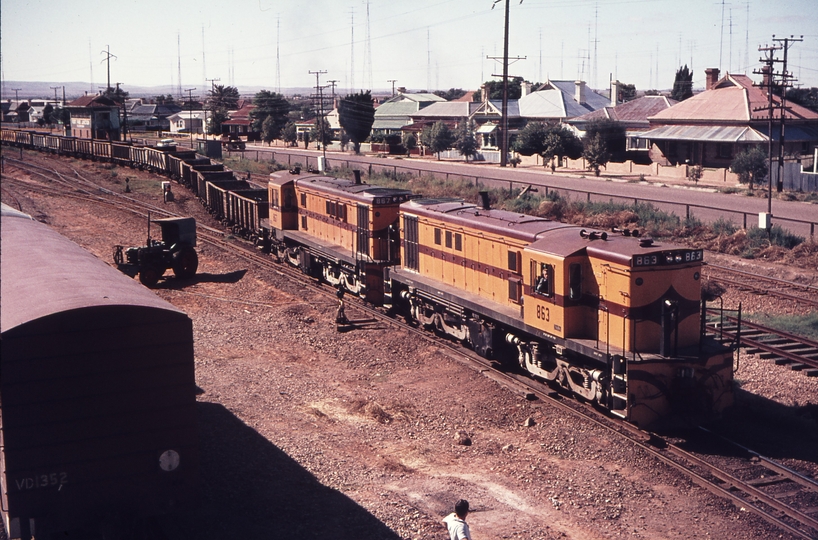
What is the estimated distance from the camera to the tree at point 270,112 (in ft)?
369

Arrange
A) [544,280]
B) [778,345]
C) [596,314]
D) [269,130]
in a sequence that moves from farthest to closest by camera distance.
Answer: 1. [269,130]
2. [778,345]
3. [544,280]
4. [596,314]

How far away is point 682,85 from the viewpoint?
11475 cm

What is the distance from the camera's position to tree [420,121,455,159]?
85000 millimetres

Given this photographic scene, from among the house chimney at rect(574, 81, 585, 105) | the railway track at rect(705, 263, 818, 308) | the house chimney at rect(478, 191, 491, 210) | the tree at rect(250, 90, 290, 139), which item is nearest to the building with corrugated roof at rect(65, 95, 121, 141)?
the tree at rect(250, 90, 290, 139)

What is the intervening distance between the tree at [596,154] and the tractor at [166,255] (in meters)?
41.5

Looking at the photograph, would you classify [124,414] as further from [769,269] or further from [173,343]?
[769,269]

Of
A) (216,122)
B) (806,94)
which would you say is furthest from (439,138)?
(806,94)

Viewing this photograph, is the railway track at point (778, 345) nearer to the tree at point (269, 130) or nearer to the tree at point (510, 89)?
the tree at point (510, 89)

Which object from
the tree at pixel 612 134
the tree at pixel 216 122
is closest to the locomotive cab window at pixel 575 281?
the tree at pixel 612 134

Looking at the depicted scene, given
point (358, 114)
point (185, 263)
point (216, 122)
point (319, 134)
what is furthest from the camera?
point (216, 122)

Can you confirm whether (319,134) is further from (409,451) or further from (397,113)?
(409,451)

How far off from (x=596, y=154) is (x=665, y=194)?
45.6ft

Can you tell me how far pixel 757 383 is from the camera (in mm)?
17500

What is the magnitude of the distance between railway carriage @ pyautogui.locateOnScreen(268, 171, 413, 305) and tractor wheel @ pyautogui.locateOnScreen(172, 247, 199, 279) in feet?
12.7
